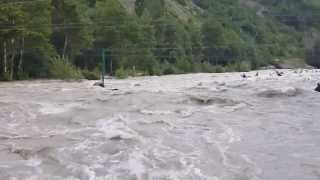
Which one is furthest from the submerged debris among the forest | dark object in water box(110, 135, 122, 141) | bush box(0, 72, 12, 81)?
bush box(0, 72, 12, 81)

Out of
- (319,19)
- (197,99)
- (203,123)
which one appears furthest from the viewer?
(319,19)

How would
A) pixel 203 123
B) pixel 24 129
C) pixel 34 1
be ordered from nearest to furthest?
pixel 24 129 → pixel 203 123 → pixel 34 1

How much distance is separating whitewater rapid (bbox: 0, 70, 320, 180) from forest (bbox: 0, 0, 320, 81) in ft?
90.2

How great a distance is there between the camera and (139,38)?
269 feet

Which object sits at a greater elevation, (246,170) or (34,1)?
(34,1)

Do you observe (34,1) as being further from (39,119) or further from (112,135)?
(112,135)

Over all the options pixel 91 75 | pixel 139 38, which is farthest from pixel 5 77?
pixel 139 38

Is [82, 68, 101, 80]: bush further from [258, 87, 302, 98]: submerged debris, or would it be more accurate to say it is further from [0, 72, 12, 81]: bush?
[258, 87, 302, 98]: submerged debris

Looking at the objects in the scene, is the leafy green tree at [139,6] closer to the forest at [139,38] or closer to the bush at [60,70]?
the forest at [139,38]

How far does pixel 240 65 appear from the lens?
343 ft

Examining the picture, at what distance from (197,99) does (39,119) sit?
36.9 ft

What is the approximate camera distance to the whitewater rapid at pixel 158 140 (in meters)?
13.7

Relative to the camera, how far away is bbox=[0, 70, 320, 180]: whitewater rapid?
13.7 meters

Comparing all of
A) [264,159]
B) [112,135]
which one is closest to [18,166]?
[112,135]
